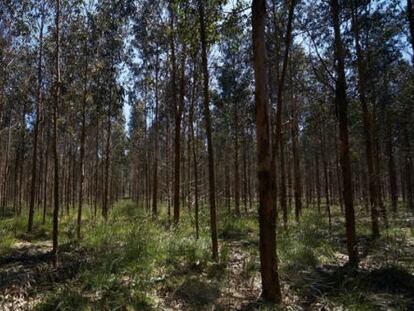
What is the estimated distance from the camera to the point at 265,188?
6121mm

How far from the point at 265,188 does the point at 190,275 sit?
2970 mm

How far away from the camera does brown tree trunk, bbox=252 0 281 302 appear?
6.15 m

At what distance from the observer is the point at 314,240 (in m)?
11.7

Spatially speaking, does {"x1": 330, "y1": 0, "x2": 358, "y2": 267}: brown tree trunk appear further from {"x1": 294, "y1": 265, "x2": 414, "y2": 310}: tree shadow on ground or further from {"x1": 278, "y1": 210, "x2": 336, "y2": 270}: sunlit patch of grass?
{"x1": 278, "y1": 210, "x2": 336, "y2": 270}: sunlit patch of grass

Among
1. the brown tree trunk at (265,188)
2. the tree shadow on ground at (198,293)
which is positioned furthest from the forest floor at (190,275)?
the brown tree trunk at (265,188)

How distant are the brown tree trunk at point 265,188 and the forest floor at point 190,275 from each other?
1.41 ft

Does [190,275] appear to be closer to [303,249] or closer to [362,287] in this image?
[362,287]

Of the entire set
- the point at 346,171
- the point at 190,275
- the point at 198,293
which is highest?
the point at 346,171

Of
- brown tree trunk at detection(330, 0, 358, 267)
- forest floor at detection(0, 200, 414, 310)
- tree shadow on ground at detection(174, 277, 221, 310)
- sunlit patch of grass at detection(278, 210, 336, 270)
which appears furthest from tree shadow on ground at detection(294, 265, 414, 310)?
tree shadow on ground at detection(174, 277, 221, 310)

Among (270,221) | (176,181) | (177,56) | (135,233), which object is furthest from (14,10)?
(270,221)

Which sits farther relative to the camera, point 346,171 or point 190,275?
point 346,171

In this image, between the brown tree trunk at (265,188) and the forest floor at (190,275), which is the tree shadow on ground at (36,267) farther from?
the brown tree trunk at (265,188)

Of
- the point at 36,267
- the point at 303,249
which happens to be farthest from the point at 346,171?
Answer: the point at 36,267

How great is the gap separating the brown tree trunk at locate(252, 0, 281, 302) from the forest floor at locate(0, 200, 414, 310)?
1.41ft
